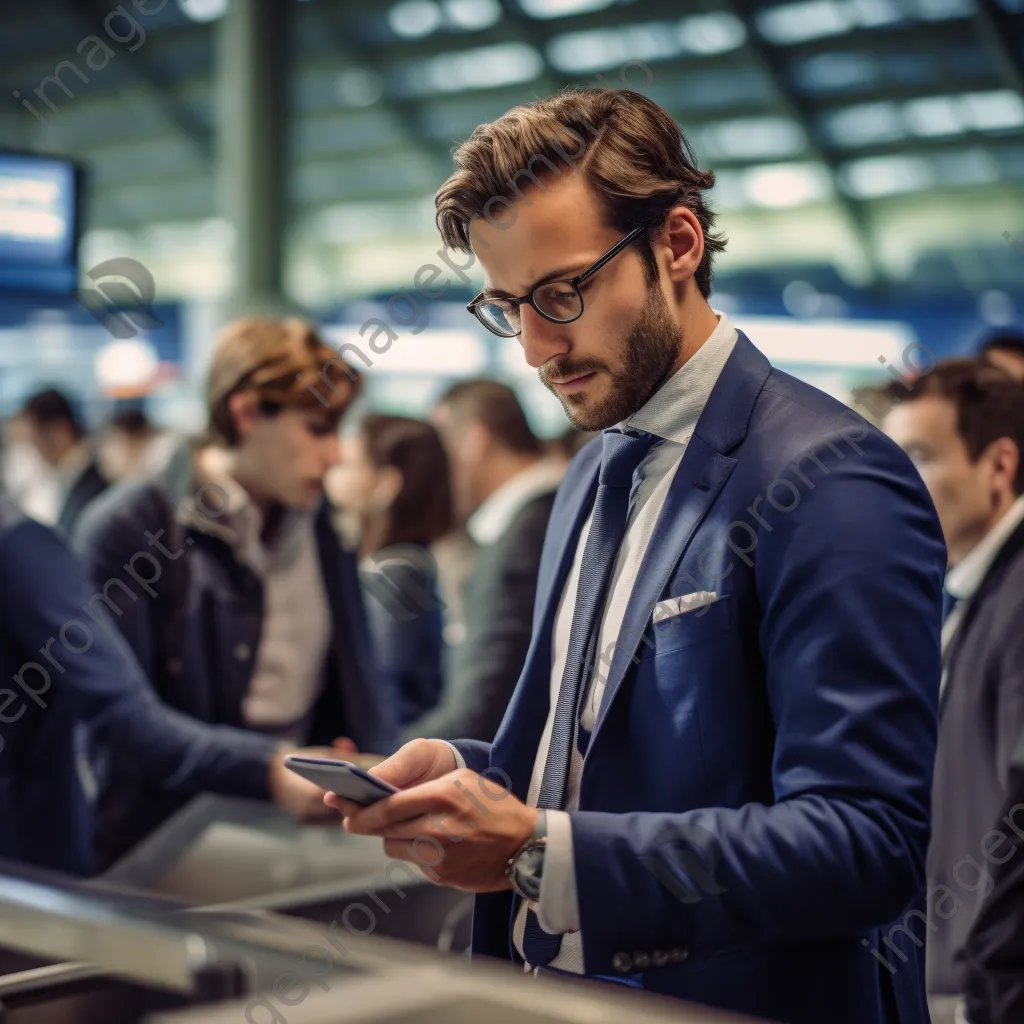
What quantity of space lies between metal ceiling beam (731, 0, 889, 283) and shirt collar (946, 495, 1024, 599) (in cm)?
1106

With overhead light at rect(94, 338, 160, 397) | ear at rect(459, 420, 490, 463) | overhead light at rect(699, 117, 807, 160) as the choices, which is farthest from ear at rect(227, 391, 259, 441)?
overhead light at rect(699, 117, 807, 160)

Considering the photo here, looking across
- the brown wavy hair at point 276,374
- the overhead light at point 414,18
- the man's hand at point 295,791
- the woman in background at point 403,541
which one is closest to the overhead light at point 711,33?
the overhead light at point 414,18

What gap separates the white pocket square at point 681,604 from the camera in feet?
4.58

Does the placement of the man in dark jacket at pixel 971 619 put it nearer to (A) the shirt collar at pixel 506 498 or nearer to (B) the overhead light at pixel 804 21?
(A) the shirt collar at pixel 506 498

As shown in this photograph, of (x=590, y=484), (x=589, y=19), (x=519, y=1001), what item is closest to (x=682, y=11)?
(x=589, y=19)

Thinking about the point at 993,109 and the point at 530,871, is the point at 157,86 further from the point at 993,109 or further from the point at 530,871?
the point at 530,871

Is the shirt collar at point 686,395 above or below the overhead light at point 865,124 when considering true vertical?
below

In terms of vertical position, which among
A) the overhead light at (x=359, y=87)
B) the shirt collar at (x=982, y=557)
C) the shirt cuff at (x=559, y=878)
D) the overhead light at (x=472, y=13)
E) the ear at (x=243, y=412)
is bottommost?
the shirt cuff at (x=559, y=878)

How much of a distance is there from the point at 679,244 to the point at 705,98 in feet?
44.0

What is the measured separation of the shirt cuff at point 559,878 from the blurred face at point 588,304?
1.60 feet

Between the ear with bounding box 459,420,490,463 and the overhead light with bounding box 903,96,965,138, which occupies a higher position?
the overhead light with bounding box 903,96,965,138

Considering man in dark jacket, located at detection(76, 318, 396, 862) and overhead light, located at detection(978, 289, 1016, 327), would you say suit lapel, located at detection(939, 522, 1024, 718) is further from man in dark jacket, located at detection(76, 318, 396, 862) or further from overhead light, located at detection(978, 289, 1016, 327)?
overhead light, located at detection(978, 289, 1016, 327)

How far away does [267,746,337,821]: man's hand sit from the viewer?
8.96ft

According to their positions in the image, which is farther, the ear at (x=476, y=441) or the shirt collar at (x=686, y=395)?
the ear at (x=476, y=441)
